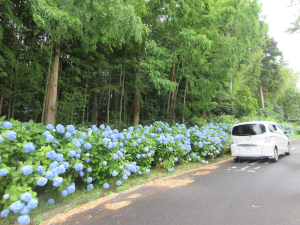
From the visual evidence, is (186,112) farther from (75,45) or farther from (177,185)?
(177,185)

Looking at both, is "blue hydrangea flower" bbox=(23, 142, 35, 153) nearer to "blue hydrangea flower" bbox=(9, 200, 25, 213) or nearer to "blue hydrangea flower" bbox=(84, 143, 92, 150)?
"blue hydrangea flower" bbox=(9, 200, 25, 213)

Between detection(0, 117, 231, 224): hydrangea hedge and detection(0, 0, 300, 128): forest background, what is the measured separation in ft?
9.68

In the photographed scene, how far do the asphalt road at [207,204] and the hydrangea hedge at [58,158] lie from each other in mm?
592

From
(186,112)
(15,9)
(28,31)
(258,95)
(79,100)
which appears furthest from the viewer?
(258,95)

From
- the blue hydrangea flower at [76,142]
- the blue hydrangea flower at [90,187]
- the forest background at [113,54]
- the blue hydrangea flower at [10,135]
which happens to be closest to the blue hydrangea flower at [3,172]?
the blue hydrangea flower at [10,135]

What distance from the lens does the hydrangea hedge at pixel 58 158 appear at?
2.72 metres

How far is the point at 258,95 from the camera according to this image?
113 feet

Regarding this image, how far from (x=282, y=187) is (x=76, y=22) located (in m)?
6.80

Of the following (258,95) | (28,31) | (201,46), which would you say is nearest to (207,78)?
(201,46)

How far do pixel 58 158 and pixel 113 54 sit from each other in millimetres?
8822

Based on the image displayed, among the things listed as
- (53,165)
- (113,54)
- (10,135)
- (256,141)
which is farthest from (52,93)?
(256,141)

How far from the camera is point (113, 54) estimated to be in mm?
11109

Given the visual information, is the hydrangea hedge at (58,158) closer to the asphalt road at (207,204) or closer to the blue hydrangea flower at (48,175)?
the blue hydrangea flower at (48,175)

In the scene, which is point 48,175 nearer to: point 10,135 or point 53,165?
point 53,165
